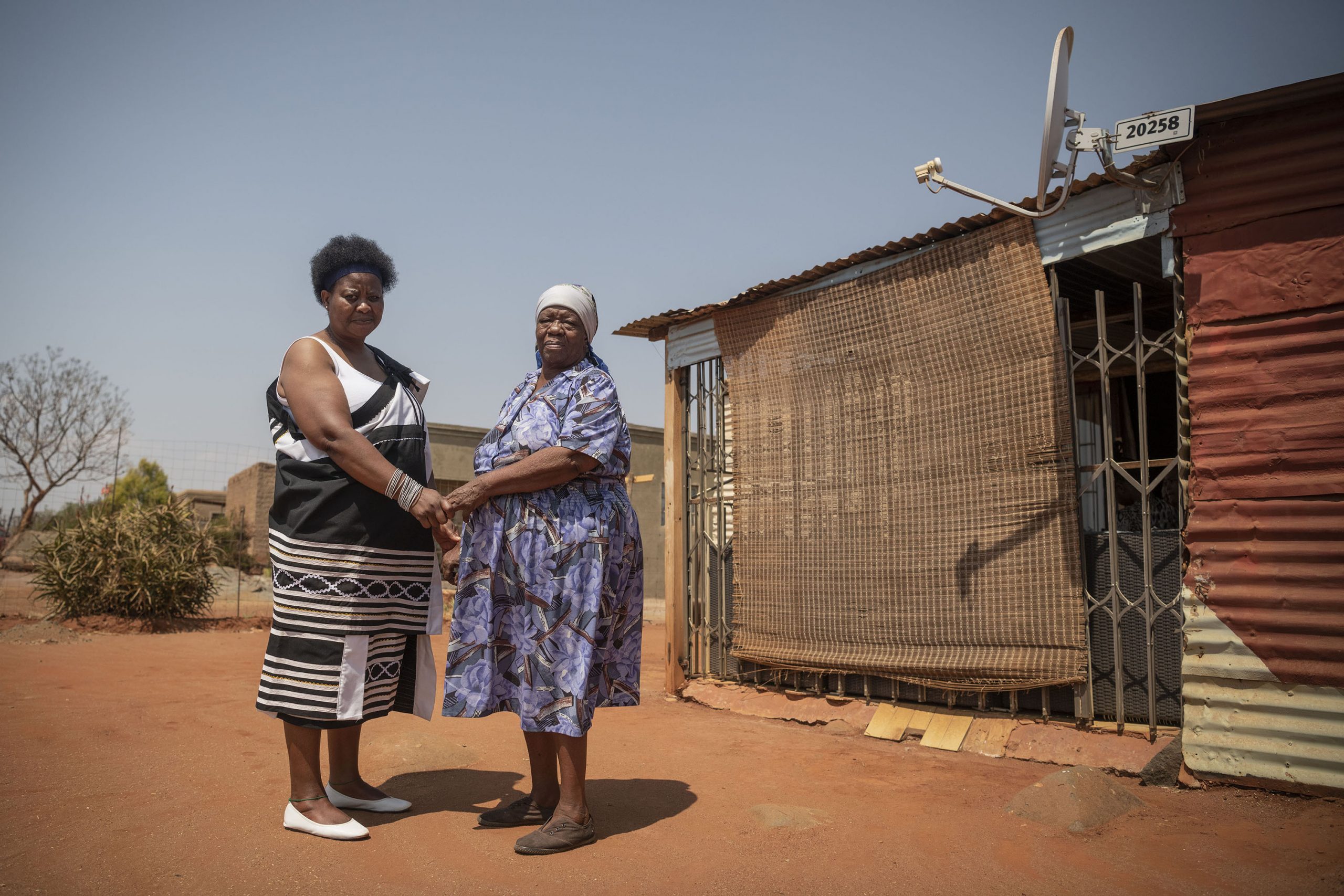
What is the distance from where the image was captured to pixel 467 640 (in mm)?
2836

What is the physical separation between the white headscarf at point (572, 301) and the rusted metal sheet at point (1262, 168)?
2.83m

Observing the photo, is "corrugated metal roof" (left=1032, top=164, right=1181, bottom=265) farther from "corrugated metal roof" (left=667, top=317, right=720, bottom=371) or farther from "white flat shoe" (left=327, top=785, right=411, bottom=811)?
"white flat shoe" (left=327, top=785, right=411, bottom=811)

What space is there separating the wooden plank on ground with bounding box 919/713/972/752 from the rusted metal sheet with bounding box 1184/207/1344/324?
237cm

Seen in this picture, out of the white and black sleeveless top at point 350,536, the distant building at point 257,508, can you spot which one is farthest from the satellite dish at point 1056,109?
the distant building at point 257,508

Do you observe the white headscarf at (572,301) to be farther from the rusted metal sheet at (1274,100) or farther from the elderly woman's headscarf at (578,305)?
the rusted metal sheet at (1274,100)

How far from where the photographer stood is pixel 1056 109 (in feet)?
12.3

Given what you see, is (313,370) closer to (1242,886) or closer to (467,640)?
(467,640)

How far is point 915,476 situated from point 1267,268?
1984 millimetres

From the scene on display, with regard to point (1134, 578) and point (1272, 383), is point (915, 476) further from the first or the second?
point (1272, 383)

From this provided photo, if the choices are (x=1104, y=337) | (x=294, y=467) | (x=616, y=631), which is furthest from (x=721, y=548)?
(x=294, y=467)

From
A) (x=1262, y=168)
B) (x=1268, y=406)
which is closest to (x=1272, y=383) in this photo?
(x=1268, y=406)

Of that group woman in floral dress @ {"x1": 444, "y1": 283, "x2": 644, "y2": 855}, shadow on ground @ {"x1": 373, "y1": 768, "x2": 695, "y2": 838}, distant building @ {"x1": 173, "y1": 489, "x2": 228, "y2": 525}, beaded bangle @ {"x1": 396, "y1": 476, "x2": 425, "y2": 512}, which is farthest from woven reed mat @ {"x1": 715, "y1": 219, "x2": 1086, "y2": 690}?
distant building @ {"x1": 173, "y1": 489, "x2": 228, "y2": 525}

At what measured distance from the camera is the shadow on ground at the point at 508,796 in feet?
9.99

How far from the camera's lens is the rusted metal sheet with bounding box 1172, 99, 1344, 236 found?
3607mm
